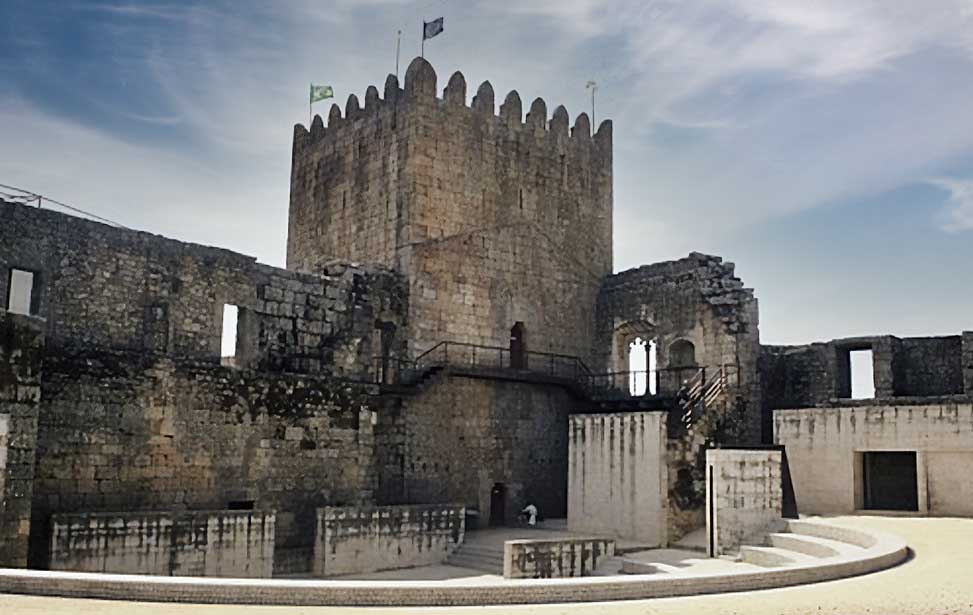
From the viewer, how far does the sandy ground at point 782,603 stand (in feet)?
30.7

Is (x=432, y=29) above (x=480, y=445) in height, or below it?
above

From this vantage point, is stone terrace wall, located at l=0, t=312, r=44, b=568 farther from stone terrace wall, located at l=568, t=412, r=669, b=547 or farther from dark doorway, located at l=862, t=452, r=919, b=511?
dark doorway, located at l=862, t=452, r=919, b=511

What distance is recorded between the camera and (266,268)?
20906mm

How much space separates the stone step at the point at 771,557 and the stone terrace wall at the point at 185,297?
9.39 metres

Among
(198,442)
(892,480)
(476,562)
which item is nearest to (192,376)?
(198,442)

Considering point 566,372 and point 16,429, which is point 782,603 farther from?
point 566,372

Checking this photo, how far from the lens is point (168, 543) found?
52.4 ft

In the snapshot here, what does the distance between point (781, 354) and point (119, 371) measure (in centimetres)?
1581

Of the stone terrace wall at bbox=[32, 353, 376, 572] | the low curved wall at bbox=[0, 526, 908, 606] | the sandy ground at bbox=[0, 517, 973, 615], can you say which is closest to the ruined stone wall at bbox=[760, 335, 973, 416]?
the stone terrace wall at bbox=[32, 353, 376, 572]

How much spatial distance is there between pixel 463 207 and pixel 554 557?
10239mm

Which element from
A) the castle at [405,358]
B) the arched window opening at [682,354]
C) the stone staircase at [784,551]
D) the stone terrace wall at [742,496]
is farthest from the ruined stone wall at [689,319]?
the stone staircase at [784,551]

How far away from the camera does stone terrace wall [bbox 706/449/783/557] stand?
1745 cm

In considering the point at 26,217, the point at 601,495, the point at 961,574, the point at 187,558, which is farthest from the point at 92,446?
the point at 961,574

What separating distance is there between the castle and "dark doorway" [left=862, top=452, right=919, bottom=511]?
0.18 m
